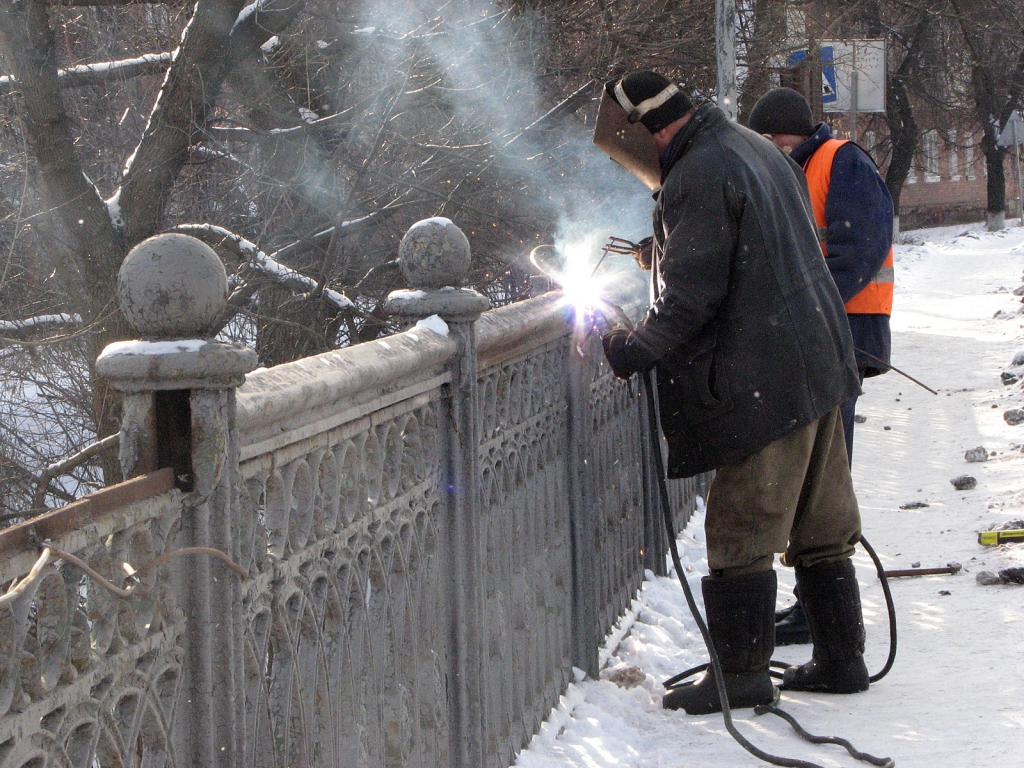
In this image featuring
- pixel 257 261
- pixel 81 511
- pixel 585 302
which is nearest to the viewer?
pixel 81 511

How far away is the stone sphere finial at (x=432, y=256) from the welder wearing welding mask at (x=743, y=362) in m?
0.75

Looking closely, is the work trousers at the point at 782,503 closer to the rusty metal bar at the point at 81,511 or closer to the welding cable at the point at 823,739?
the welding cable at the point at 823,739

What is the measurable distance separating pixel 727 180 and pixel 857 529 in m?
1.22

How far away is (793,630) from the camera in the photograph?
4.14m

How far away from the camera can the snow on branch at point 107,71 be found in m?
7.48

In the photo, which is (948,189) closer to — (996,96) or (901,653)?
(996,96)

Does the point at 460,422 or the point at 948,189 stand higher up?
the point at 460,422

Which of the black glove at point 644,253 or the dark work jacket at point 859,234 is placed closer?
the black glove at point 644,253

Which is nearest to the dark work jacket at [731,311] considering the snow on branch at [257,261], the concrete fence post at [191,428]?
the concrete fence post at [191,428]

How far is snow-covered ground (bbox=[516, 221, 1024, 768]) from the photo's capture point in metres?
3.17

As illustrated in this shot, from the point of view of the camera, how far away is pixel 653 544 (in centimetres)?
496

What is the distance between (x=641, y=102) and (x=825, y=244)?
54.8 inches

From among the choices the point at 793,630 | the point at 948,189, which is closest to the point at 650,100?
the point at 793,630

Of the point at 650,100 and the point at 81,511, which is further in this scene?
the point at 650,100
